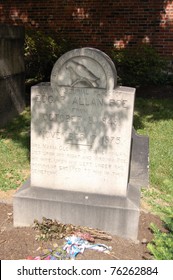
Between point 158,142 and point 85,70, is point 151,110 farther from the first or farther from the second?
point 85,70

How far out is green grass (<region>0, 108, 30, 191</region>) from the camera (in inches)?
209

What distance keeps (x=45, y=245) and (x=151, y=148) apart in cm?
355

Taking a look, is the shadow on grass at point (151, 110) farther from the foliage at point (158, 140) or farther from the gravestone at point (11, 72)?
the gravestone at point (11, 72)

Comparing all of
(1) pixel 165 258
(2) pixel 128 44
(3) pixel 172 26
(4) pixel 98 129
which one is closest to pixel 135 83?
(2) pixel 128 44

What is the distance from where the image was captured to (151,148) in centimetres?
650

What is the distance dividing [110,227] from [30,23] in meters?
9.19

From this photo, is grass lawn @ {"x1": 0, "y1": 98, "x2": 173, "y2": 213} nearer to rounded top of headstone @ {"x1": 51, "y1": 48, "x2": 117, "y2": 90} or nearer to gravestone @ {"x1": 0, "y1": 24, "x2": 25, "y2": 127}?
gravestone @ {"x1": 0, "y1": 24, "x2": 25, "y2": 127}

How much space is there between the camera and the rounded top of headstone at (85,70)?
11.6ft

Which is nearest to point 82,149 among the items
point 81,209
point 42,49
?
point 81,209

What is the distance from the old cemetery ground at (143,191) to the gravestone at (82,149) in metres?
0.23

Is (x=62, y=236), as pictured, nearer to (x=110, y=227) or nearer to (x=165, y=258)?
(x=110, y=227)

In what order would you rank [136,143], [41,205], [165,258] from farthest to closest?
1. [136,143]
2. [41,205]
3. [165,258]

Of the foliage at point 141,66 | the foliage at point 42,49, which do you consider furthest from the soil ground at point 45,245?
the foliage at point 42,49

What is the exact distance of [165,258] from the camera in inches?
119
